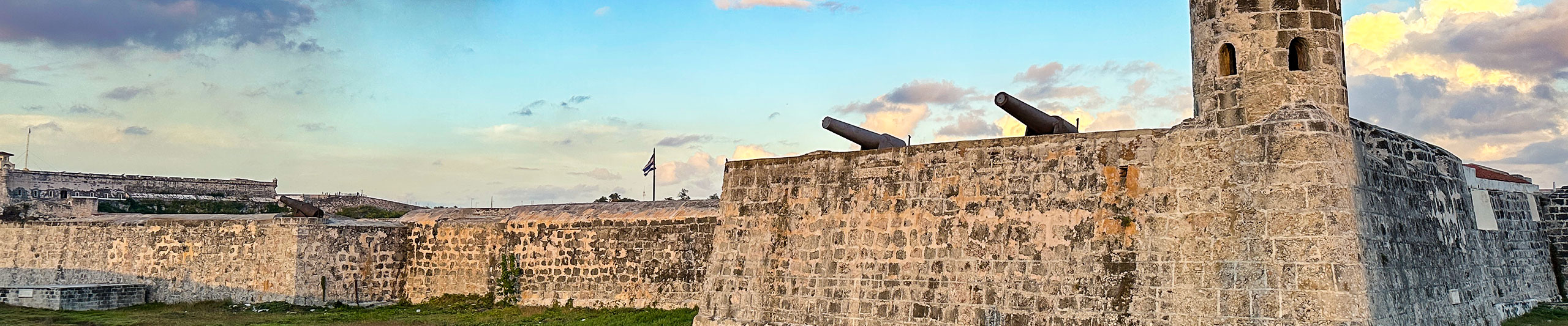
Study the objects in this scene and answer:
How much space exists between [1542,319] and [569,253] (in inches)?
564

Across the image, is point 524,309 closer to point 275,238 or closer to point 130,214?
point 275,238

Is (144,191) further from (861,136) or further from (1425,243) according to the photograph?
(1425,243)

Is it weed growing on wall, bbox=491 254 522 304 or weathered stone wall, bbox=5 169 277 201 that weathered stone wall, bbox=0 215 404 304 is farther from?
weathered stone wall, bbox=5 169 277 201

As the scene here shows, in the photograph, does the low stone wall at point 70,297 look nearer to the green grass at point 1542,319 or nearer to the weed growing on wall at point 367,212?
the weed growing on wall at point 367,212

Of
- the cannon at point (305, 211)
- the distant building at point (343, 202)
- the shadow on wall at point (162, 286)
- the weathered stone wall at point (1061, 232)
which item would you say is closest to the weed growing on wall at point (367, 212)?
the distant building at point (343, 202)

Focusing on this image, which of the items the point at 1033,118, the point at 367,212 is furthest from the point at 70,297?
the point at 367,212

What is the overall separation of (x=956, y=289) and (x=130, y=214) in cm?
1971

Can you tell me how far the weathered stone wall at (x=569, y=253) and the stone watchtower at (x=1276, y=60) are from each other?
29.6 ft

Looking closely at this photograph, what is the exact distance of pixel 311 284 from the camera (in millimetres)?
20734

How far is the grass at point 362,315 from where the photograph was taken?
17500 millimetres

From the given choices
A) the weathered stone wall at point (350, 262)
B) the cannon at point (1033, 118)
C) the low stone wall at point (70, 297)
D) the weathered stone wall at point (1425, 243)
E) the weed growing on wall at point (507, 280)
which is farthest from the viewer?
the weathered stone wall at point (350, 262)

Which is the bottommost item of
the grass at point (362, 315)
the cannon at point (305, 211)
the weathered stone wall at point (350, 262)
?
the grass at point (362, 315)

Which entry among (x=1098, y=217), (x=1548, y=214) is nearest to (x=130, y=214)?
(x=1098, y=217)

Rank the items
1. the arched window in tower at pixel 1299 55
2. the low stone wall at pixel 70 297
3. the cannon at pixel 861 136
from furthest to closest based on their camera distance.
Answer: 1. the low stone wall at pixel 70 297
2. the cannon at pixel 861 136
3. the arched window in tower at pixel 1299 55
